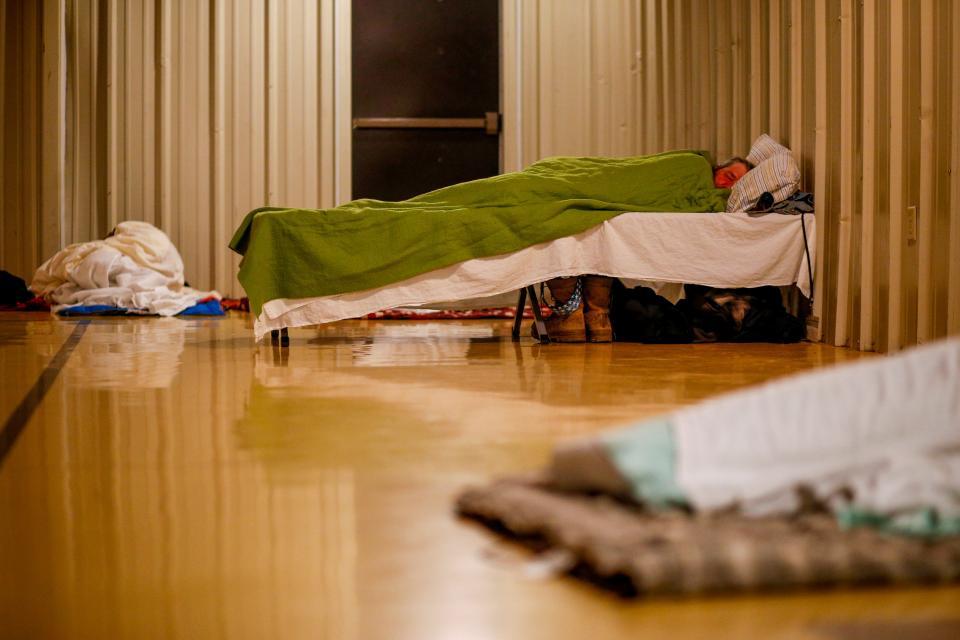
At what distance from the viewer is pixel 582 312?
430 centimetres

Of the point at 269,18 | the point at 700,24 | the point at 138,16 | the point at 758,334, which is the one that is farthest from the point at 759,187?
the point at 138,16

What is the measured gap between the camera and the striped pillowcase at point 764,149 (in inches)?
179

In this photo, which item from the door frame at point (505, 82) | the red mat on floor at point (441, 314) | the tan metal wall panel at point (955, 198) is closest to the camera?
the tan metal wall panel at point (955, 198)

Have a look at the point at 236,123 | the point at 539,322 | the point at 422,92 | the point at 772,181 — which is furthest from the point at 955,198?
the point at 236,123

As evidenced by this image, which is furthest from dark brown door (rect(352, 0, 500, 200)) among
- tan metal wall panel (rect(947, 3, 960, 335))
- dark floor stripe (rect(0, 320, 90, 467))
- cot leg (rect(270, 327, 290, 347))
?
tan metal wall panel (rect(947, 3, 960, 335))

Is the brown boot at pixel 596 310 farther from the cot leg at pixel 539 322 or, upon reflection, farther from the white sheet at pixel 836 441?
the white sheet at pixel 836 441

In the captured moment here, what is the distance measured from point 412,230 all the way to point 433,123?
3182 mm

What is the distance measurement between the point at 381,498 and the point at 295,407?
3.10ft

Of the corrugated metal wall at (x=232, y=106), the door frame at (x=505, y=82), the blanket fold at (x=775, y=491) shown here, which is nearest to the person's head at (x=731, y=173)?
the corrugated metal wall at (x=232, y=106)

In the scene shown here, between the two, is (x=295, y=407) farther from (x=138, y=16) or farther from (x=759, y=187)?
(x=138, y=16)

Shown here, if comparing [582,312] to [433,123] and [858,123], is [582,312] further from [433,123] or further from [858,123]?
[433,123]

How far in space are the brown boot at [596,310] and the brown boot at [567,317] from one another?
44 millimetres

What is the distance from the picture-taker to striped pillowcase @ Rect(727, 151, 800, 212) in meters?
4.37

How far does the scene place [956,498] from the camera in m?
1.20
